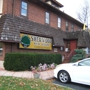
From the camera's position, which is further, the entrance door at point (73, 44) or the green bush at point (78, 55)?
the entrance door at point (73, 44)

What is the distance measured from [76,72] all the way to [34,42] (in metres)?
7.17

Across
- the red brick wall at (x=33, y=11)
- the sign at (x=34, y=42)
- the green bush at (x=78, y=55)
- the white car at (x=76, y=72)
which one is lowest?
the white car at (x=76, y=72)

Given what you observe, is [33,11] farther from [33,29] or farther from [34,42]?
[34,42]

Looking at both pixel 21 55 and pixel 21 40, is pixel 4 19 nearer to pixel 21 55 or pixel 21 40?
pixel 21 40

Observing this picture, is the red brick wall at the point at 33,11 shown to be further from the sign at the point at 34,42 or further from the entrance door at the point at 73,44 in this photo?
the entrance door at the point at 73,44

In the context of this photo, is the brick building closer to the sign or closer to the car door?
the sign

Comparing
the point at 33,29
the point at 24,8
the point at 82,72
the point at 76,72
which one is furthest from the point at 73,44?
the point at 82,72

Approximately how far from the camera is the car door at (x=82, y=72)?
6.70m

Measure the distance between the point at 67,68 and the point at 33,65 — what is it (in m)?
4.51

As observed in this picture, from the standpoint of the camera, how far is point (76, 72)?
23.2ft

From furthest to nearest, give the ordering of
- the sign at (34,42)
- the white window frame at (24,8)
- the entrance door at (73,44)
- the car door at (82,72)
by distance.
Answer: the entrance door at (73,44), the white window frame at (24,8), the sign at (34,42), the car door at (82,72)

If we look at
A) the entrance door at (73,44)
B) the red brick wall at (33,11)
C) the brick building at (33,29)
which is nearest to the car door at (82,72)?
the brick building at (33,29)

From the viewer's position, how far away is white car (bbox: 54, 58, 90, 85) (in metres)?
6.75

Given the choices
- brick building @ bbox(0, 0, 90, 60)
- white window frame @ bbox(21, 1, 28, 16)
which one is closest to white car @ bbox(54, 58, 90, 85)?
brick building @ bbox(0, 0, 90, 60)
